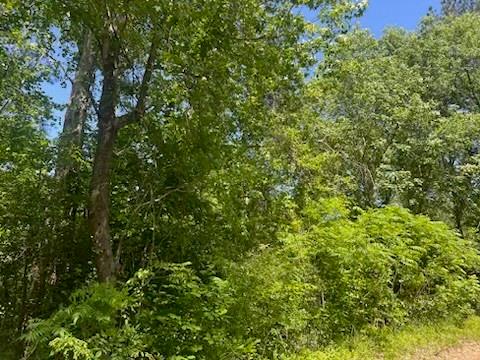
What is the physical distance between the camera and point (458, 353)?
8.12 metres

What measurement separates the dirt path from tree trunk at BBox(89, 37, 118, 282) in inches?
189

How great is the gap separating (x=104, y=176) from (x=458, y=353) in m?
6.32

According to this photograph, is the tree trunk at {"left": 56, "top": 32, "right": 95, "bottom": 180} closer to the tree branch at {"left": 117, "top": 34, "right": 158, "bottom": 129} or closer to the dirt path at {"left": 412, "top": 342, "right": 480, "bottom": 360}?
the tree branch at {"left": 117, "top": 34, "right": 158, "bottom": 129}

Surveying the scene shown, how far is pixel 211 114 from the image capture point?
571cm

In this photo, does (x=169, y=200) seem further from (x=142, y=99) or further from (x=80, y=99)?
(x=80, y=99)

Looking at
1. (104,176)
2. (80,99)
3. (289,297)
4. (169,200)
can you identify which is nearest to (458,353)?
(289,297)

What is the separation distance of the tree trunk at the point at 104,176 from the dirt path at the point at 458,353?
15.7 ft

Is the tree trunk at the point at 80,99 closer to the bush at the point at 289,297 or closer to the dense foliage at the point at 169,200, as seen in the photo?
the dense foliage at the point at 169,200

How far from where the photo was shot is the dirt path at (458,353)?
7606mm

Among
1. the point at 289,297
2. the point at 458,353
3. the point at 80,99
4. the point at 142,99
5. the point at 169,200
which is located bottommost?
the point at 458,353

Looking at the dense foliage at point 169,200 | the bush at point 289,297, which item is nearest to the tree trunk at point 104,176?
the dense foliage at point 169,200

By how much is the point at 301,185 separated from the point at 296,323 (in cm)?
442

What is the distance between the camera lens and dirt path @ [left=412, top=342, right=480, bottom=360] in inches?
299

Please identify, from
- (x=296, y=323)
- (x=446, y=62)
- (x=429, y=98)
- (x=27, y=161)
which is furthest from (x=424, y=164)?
(x=27, y=161)
